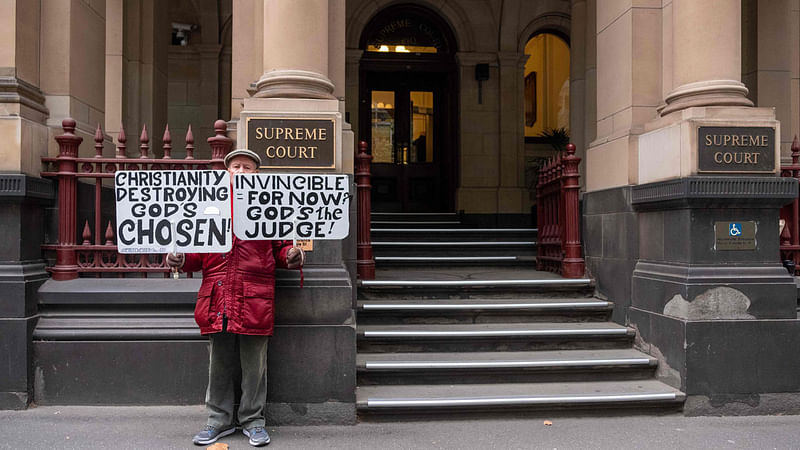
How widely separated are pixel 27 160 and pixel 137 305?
160 cm

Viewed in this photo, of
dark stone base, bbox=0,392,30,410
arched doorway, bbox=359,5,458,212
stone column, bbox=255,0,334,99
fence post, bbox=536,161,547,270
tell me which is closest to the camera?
dark stone base, bbox=0,392,30,410

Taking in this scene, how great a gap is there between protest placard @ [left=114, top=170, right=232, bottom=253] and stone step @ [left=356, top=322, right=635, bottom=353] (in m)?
2.08

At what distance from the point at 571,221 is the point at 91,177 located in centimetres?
513

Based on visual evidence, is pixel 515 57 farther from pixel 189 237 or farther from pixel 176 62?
pixel 189 237

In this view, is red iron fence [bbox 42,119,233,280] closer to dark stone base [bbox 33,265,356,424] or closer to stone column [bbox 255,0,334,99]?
dark stone base [bbox 33,265,356,424]

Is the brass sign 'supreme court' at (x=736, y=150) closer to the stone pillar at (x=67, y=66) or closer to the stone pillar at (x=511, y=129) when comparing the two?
the stone pillar at (x=67, y=66)

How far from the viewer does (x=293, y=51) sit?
5238mm

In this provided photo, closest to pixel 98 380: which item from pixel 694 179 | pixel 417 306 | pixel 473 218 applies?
pixel 417 306

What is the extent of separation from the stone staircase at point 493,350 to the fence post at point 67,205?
2.78 meters

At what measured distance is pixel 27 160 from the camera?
17.0 ft

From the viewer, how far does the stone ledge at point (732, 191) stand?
5102 mm

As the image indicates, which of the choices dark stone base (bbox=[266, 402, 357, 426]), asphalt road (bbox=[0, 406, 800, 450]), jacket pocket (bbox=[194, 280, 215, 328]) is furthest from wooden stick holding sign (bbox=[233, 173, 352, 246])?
asphalt road (bbox=[0, 406, 800, 450])

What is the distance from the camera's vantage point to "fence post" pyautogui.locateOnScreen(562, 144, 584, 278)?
689 cm

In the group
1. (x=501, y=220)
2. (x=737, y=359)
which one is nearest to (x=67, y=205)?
(x=737, y=359)
